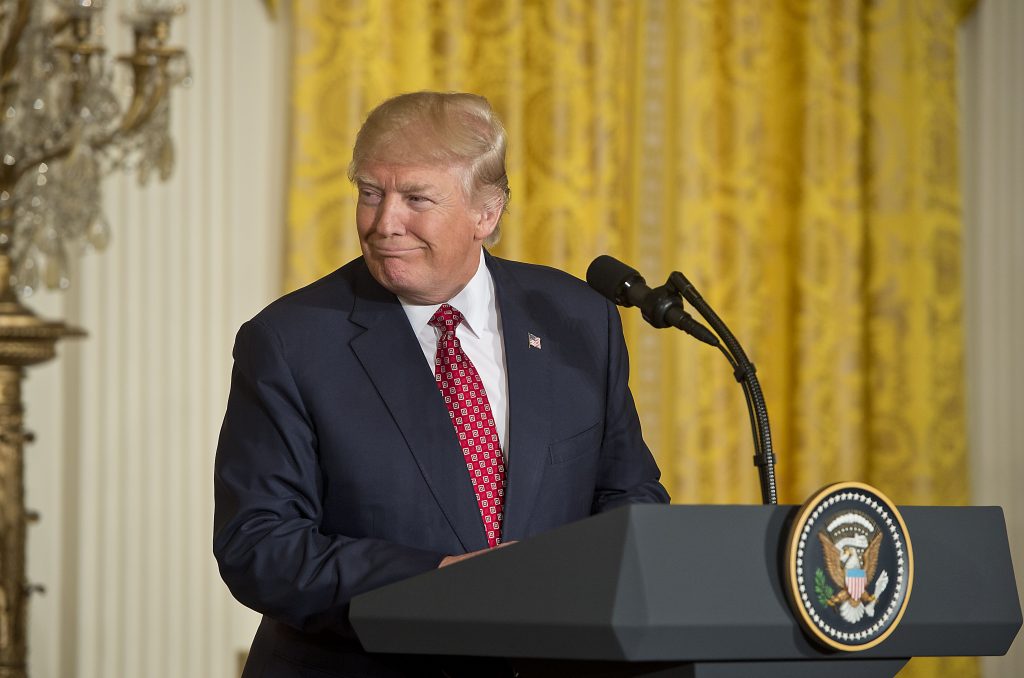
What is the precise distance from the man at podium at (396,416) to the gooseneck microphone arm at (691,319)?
0.90ft

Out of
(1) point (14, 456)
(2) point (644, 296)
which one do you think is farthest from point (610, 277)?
(1) point (14, 456)

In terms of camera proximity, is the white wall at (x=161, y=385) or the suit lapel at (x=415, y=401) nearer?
the suit lapel at (x=415, y=401)

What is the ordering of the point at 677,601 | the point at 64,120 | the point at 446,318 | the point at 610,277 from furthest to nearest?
the point at 64,120 → the point at 446,318 → the point at 610,277 → the point at 677,601

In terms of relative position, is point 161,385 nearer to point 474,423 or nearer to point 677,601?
point 474,423

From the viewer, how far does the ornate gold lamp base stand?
11.5 ft

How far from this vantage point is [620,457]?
2100 mm

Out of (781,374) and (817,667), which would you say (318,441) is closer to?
(817,667)

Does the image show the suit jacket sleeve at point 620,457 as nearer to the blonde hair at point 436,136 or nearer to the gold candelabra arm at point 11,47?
the blonde hair at point 436,136

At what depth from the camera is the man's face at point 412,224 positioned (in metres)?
1.87

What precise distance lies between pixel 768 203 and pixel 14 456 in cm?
257

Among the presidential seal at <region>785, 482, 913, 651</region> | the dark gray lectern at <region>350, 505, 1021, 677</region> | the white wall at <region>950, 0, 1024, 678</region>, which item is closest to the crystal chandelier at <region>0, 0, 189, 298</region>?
the dark gray lectern at <region>350, 505, 1021, 677</region>

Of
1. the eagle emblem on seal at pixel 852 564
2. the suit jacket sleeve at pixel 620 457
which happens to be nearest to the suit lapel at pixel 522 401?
the suit jacket sleeve at pixel 620 457

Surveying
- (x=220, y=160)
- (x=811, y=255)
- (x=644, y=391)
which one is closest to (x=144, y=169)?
(x=220, y=160)

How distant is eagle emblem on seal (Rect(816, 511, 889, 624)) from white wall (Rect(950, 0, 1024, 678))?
11.2ft
